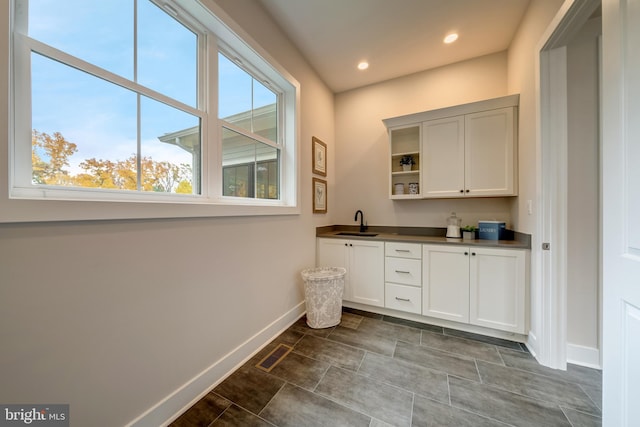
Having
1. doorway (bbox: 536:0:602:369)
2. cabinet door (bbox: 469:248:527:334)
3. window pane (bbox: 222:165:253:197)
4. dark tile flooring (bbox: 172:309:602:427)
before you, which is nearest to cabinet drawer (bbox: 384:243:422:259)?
cabinet door (bbox: 469:248:527:334)

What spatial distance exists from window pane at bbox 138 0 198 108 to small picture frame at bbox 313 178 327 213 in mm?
1517

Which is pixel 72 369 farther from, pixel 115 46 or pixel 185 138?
pixel 115 46

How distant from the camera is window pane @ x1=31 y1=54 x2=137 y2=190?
0.92 m

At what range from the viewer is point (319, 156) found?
2.83m

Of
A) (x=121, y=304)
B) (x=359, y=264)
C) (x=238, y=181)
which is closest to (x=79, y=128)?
(x=121, y=304)

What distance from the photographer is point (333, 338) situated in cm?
199

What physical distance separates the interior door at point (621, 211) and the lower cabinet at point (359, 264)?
5.28 ft

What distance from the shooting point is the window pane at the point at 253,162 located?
1.76 meters

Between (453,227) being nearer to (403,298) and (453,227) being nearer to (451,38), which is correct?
(403,298)

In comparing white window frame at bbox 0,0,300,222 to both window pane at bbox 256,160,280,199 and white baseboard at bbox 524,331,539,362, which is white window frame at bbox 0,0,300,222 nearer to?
window pane at bbox 256,160,280,199

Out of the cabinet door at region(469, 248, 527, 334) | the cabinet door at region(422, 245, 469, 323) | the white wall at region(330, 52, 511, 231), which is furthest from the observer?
the white wall at region(330, 52, 511, 231)

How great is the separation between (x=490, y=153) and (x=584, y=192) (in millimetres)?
809

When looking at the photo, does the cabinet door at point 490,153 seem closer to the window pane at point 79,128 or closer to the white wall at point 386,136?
the white wall at point 386,136

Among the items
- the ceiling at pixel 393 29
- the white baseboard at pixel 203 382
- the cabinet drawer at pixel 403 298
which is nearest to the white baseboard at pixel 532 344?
the cabinet drawer at pixel 403 298
